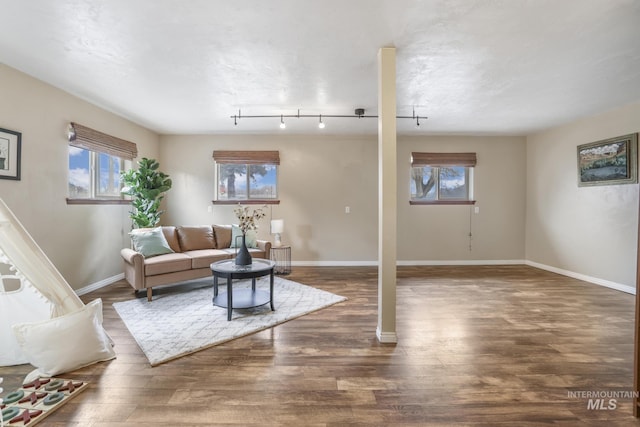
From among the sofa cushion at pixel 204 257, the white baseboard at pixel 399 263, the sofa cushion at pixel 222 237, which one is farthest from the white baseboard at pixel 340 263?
the sofa cushion at pixel 204 257

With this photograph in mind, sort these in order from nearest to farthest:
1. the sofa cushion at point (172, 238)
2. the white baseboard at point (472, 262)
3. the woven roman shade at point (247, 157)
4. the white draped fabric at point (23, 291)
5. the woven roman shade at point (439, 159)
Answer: the white draped fabric at point (23, 291) → the sofa cushion at point (172, 238) → the woven roman shade at point (247, 157) → the woven roman shade at point (439, 159) → the white baseboard at point (472, 262)

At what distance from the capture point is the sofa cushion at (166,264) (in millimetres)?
3533

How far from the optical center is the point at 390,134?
2.49m

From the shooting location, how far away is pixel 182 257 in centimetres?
386

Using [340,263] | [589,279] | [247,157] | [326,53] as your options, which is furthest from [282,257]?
[589,279]

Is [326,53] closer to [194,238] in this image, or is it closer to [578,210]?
[194,238]

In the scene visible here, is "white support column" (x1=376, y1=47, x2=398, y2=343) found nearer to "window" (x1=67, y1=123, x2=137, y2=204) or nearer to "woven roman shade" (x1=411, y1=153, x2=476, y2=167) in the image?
"woven roman shade" (x1=411, y1=153, x2=476, y2=167)

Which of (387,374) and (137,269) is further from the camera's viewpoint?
(137,269)

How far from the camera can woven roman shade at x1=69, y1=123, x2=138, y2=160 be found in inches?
142

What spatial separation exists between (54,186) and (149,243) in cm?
121

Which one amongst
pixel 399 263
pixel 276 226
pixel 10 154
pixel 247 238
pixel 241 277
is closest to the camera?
pixel 10 154

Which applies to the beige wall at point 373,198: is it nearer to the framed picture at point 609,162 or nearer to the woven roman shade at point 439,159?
Answer: the woven roman shade at point 439,159

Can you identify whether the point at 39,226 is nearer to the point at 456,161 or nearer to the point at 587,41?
the point at 587,41

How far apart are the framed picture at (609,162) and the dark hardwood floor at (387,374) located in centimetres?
193
